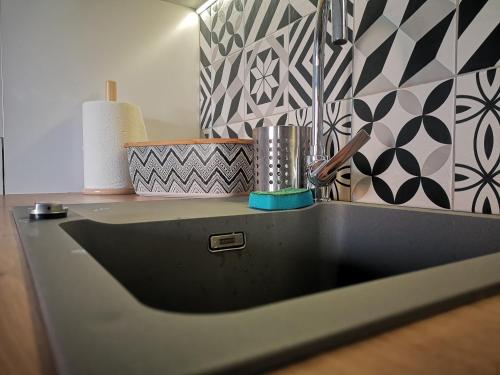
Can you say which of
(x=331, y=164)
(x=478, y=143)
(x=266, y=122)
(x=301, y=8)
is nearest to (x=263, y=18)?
(x=301, y=8)

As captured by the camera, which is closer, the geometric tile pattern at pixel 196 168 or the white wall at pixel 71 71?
the geometric tile pattern at pixel 196 168

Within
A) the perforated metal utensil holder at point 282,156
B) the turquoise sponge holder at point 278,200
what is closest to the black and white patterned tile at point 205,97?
the perforated metal utensil holder at point 282,156

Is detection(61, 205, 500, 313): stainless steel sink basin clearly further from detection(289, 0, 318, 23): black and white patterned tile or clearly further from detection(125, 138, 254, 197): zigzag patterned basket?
detection(289, 0, 318, 23): black and white patterned tile

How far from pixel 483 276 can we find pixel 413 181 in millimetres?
411

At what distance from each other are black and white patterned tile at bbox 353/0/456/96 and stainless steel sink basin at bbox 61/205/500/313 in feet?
0.77

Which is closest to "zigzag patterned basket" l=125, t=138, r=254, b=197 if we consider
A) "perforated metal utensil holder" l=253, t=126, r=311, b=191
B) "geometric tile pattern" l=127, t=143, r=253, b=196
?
"geometric tile pattern" l=127, t=143, r=253, b=196

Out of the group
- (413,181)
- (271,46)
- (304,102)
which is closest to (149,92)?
(271,46)

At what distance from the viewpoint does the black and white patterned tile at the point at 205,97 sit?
123cm

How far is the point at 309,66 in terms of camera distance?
81 cm

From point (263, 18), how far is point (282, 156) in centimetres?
47

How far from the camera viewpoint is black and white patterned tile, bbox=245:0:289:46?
896mm

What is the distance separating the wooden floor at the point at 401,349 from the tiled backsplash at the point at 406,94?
41cm

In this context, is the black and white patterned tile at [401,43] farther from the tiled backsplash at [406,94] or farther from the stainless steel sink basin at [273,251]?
the stainless steel sink basin at [273,251]

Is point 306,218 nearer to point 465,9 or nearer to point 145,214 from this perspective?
point 145,214
